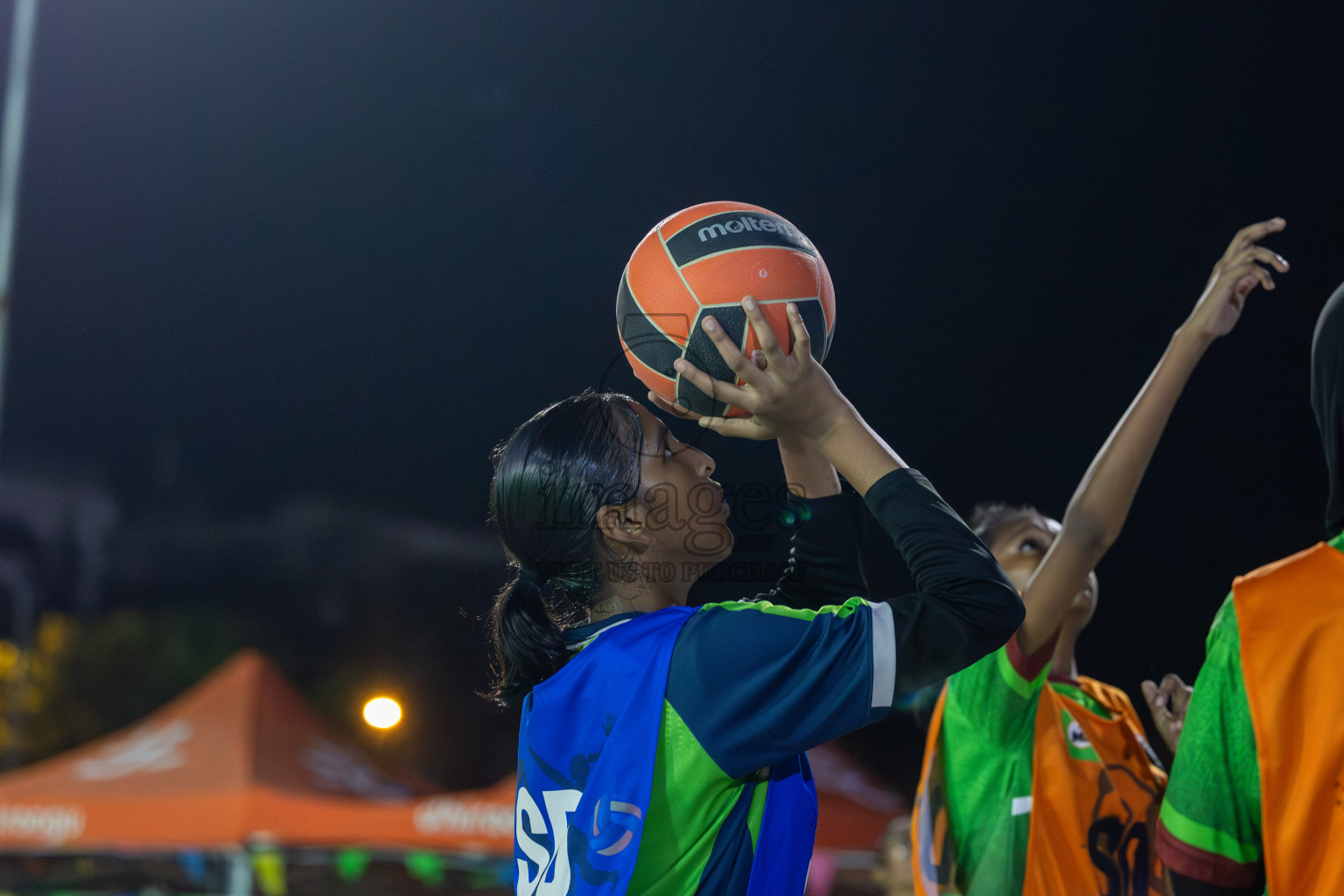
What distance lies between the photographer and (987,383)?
8.37 meters

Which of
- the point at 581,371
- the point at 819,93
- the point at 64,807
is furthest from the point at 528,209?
the point at 64,807

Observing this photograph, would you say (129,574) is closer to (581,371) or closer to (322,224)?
(322,224)

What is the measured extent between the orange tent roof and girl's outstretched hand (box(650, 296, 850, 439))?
4494 mm

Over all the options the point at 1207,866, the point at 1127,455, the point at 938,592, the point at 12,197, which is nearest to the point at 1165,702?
the point at 1127,455

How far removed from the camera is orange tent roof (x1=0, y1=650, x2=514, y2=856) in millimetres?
5418

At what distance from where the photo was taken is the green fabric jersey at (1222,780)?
117 cm

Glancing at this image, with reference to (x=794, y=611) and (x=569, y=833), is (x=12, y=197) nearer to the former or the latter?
(x=569, y=833)

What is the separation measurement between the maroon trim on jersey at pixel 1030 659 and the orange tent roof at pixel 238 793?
393 centimetres

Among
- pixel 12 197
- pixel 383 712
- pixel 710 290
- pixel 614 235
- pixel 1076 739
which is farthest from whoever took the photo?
pixel 614 235

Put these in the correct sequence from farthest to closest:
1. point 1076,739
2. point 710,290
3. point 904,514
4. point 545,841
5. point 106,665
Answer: point 106,665, point 1076,739, point 710,290, point 545,841, point 904,514

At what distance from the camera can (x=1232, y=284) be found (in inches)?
74.2

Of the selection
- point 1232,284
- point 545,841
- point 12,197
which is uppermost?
point 12,197

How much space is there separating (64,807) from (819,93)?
7.32 m

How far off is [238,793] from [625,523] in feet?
15.8
